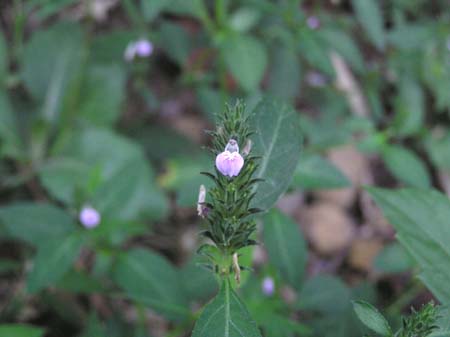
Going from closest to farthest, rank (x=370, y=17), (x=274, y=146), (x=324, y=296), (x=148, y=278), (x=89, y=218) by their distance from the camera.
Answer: (x=274, y=146)
(x=89, y=218)
(x=148, y=278)
(x=324, y=296)
(x=370, y=17)

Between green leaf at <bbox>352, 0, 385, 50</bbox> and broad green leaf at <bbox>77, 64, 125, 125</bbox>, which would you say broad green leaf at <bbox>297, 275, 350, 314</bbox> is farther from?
broad green leaf at <bbox>77, 64, 125, 125</bbox>

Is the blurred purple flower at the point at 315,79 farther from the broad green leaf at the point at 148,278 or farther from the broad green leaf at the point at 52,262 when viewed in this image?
the broad green leaf at the point at 52,262

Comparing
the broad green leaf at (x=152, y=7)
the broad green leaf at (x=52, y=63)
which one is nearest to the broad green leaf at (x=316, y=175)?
the broad green leaf at (x=152, y=7)

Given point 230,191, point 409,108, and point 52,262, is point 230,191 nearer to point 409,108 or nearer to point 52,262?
point 52,262

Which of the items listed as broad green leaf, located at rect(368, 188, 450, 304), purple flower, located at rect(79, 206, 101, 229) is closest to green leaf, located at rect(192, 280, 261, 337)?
broad green leaf, located at rect(368, 188, 450, 304)

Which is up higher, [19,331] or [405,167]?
[405,167]

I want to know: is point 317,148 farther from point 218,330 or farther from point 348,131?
point 218,330

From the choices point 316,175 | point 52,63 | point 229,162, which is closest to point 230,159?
point 229,162

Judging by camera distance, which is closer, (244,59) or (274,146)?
(274,146)
